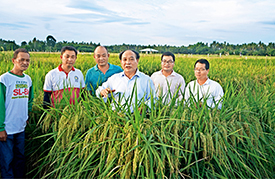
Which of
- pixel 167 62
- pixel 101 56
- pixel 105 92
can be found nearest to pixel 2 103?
pixel 105 92

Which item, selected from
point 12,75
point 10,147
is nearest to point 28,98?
point 12,75

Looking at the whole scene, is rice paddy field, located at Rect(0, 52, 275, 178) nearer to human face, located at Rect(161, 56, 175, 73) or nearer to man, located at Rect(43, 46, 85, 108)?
man, located at Rect(43, 46, 85, 108)

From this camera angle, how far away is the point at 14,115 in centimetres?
289

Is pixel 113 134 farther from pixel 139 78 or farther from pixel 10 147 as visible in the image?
pixel 10 147

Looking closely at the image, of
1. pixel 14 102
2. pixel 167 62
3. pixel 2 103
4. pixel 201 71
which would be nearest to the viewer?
pixel 2 103

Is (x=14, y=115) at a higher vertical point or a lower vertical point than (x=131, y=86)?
lower

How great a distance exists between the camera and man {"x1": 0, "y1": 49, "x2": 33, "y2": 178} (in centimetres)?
283

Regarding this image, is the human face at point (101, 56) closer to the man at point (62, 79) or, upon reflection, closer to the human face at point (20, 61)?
the man at point (62, 79)

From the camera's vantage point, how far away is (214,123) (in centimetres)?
275

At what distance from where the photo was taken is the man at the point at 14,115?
2.83m

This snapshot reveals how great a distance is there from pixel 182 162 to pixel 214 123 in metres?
0.58

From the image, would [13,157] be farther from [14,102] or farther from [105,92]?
[105,92]

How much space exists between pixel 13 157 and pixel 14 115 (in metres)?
0.58

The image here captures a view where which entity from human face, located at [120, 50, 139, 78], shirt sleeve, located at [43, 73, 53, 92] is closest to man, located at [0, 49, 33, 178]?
shirt sleeve, located at [43, 73, 53, 92]
